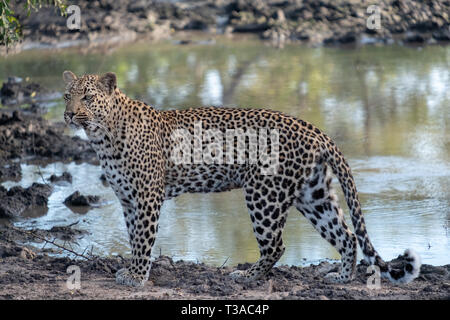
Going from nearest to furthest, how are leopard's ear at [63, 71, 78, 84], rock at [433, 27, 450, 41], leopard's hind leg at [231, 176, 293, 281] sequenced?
1. leopard's hind leg at [231, 176, 293, 281]
2. leopard's ear at [63, 71, 78, 84]
3. rock at [433, 27, 450, 41]

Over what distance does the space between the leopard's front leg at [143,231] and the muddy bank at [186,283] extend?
0.11 m

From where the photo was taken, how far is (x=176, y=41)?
22.0 m

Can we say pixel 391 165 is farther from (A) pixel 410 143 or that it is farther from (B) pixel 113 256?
(B) pixel 113 256

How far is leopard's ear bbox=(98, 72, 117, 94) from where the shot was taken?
7238mm

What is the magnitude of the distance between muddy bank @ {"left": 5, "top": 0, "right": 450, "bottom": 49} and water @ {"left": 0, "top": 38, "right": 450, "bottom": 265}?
1100 mm

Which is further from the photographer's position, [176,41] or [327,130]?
[176,41]

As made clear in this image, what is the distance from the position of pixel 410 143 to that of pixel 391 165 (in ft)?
3.68

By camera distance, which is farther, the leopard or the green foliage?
the green foliage

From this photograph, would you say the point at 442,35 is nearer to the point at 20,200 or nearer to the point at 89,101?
the point at 20,200
